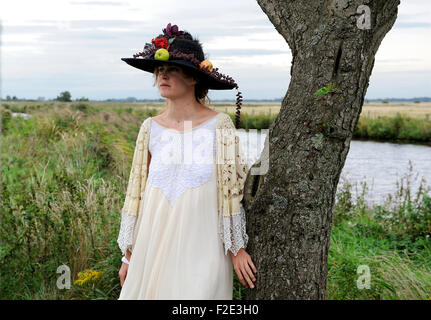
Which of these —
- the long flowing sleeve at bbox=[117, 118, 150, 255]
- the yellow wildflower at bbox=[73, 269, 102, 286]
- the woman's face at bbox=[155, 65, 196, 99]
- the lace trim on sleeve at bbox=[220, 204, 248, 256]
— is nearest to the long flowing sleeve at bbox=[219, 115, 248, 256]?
the lace trim on sleeve at bbox=[220, 204, 248, 256]

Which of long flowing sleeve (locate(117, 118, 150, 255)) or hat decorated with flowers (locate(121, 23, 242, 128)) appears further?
long flowing sleeve (locate(117, 118, 150, 255))

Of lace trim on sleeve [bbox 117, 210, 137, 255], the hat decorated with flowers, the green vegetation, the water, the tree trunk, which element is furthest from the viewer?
the water

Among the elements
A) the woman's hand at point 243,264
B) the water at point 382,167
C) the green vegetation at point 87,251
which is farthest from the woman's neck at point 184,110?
the water at point 382,167

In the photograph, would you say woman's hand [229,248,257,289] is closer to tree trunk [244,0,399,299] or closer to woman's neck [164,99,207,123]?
tree trunk [244,0,399,299]

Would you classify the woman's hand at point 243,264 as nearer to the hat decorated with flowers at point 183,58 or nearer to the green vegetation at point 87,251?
the hat decorated with flowers at point 183,58

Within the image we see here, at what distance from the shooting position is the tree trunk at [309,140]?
2.46 m

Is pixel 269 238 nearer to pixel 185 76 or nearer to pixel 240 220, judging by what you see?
pixel 240 220

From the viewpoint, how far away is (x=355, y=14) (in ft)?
8.00

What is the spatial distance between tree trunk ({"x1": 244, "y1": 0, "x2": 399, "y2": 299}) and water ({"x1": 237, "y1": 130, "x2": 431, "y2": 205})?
3.74m

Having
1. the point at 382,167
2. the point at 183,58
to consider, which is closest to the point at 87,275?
the point at 183,58

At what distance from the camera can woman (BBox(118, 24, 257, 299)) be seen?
8.30ft

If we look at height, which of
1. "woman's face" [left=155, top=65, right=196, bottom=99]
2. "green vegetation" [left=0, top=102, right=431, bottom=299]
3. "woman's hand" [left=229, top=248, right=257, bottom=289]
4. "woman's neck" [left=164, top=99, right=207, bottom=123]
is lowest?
"green vegetation" [left=0, top=102, right=431, bottom=299]

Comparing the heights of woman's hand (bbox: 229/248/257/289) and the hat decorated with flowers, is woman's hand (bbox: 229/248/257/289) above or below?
below
